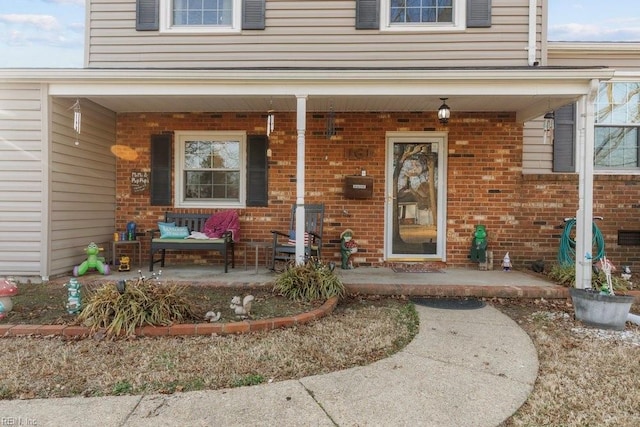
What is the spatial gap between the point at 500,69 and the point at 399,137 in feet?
6.04

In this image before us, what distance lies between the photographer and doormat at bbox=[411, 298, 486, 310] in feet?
14.0

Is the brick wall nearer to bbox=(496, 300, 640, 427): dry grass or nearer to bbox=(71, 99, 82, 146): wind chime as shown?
bbox=(71, 99, 82, 146): wind chime

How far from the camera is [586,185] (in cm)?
448

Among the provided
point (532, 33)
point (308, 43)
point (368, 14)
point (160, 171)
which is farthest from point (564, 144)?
point (160, 171)

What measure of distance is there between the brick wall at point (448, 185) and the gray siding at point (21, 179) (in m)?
1.45

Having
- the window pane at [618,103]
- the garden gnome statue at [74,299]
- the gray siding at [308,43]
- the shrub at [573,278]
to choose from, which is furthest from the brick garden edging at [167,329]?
the window pane at [618,103]

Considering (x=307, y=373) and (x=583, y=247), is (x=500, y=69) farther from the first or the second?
(x=307, y=373)

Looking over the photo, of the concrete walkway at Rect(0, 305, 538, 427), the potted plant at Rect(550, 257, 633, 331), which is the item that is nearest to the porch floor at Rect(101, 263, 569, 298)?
the potted plant at Rect(550, 257, 633, 331)

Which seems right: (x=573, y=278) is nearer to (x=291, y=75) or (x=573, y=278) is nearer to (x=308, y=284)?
(x=308, y=284)

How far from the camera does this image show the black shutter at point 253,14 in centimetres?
592

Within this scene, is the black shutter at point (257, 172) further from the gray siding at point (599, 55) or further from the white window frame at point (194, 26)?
the gray siding at point (599, 55)

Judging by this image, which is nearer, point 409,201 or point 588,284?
point 588,284

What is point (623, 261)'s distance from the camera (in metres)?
5.96

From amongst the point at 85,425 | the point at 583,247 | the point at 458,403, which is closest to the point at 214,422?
the point at 85,425
